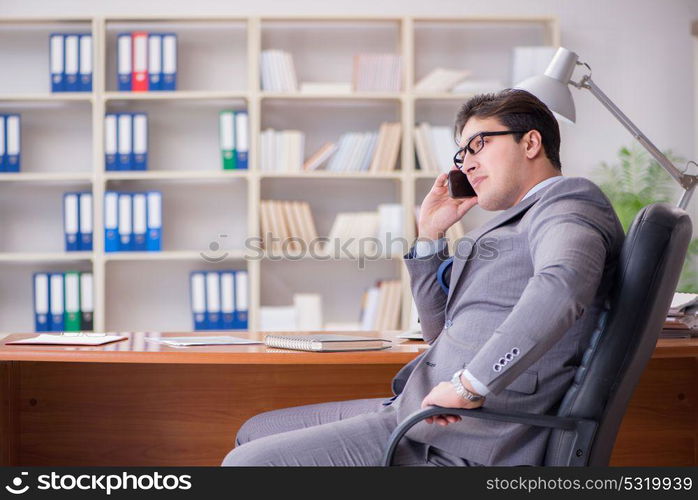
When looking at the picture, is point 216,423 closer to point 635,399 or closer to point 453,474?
point 453,474

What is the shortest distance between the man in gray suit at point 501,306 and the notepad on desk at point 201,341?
49cm

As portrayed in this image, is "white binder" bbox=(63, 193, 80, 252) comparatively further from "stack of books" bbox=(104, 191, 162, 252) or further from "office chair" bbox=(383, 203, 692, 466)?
"office chair" bbox=(383, 203, 692, 466)

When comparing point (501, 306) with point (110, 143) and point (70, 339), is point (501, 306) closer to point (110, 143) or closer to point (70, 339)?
point (70, 339)

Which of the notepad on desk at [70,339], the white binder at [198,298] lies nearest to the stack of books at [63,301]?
the white binder at [198,298]

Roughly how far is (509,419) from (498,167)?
0.59 metres

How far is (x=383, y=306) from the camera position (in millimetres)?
4020

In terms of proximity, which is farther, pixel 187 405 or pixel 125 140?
pixel 125 140

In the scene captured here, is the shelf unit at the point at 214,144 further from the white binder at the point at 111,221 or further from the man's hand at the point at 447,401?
Answer: the man's hand at the point at 447,401

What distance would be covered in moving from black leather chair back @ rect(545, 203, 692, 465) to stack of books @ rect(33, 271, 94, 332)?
312cm

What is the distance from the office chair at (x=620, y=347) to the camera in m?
1.27

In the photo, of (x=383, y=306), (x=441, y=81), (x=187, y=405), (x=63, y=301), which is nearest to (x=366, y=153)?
(x=441, y=81)

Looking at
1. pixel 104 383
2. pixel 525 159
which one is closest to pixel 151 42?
pixel 104 383

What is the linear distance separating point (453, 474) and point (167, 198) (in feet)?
10.4

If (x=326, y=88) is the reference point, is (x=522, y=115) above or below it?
below
